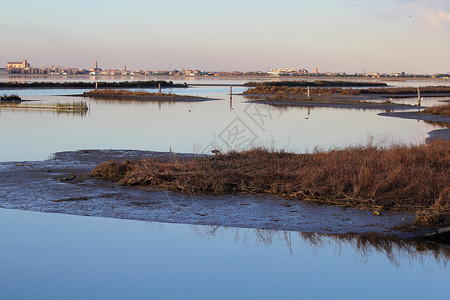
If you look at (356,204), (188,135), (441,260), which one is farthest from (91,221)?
(188,135)

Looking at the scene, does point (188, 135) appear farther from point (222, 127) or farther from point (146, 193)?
point (146, 193)

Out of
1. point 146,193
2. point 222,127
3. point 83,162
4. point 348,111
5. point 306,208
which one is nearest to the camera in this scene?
point 306,208

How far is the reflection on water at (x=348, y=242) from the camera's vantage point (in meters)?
9.48

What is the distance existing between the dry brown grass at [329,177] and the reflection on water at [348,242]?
96cm

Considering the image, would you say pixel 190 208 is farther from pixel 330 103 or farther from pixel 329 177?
pixel 330 103

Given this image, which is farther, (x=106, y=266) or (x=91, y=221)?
(x=91, y=221)

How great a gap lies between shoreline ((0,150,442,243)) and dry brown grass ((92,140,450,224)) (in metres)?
0.30

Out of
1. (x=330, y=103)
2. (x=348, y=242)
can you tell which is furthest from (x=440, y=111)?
(x=348, y=242)

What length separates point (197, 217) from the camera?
11.4 m

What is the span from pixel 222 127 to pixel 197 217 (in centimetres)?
1911

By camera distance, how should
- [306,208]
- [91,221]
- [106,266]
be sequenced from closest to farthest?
1. [106,266]
2. [91,221]
3. [306,208]

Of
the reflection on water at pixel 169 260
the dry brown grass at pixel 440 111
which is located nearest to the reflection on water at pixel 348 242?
the reflection on water at pixel 169 260

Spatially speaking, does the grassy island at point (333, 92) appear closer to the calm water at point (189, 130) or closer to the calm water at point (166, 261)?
the calm water at point (189, 130)

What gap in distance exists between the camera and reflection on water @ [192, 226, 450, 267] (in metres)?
9.48
